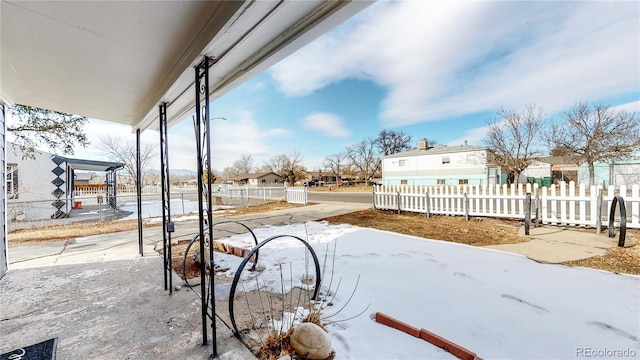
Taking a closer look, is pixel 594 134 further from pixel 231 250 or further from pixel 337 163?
pixel 337 163

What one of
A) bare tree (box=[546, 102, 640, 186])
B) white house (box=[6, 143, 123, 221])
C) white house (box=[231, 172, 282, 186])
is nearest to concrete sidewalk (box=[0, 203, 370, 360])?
white house (box=[6, 143, 123, 221])

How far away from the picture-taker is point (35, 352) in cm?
183

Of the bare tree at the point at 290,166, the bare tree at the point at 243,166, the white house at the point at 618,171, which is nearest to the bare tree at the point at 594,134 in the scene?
the white house at the point at 618,171

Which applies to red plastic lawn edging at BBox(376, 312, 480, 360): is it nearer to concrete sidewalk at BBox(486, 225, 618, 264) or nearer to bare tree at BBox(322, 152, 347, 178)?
concrete sidewalk at BBox(486, 225, 618, 264)

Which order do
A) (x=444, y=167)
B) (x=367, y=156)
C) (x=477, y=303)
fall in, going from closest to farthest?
1. (x=477, y=303)
2. (x=444, y=167)
3. (x=367, y=156)

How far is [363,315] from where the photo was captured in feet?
7.34

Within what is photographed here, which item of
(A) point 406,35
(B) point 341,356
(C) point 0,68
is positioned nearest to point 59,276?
(C) point 0,68

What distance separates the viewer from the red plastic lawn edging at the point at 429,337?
5.32 ft

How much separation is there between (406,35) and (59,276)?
719cm

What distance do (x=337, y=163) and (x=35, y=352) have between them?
42.3 meters

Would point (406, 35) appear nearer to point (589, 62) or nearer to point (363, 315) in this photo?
point (363, 315)

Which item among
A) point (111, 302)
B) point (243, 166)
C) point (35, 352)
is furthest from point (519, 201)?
point (243, 166)

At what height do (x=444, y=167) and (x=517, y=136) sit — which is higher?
(x=517, y=136)

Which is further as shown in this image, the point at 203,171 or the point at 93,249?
the point at 93,249
